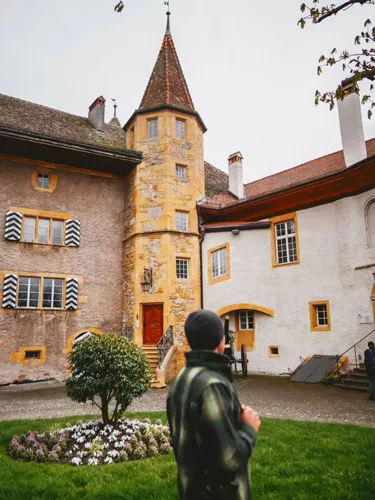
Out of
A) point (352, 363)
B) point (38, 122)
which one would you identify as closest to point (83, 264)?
point (38, 122)

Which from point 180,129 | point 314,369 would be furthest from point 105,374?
point 180,129

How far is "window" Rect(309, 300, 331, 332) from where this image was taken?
14.9 m

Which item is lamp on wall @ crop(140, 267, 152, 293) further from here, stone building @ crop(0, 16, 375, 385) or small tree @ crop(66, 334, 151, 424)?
small tree @ crop(66, 334, 151, 424)

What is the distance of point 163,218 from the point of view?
60.1 ft

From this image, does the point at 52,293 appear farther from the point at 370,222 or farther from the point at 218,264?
the point at 370,222

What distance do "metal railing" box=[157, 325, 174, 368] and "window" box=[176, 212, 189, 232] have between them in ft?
14.7

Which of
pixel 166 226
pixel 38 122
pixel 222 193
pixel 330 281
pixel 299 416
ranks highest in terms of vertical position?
pixel 38 122

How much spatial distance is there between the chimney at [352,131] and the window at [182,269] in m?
7.82

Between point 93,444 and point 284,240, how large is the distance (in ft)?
40.9

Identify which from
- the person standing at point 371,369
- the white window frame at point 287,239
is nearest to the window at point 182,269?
the white window frame at point 287,239

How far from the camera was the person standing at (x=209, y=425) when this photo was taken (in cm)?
183

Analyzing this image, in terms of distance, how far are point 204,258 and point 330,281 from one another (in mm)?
5889

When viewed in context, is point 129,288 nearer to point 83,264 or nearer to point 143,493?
point 83,264

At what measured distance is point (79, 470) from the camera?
5004mm
